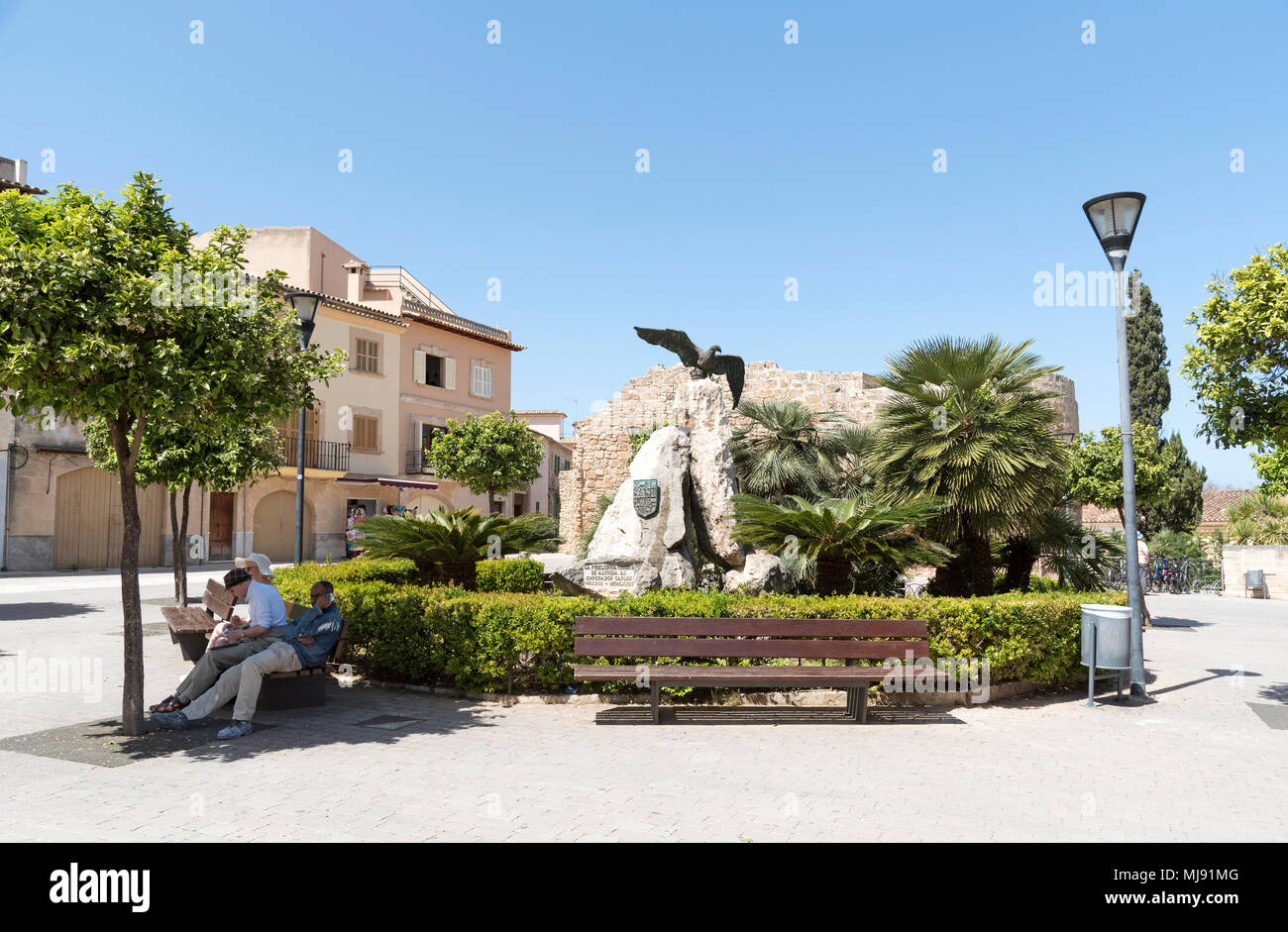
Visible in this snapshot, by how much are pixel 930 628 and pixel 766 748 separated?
7.44 feet

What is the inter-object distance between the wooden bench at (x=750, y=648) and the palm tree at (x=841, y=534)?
1229 mm

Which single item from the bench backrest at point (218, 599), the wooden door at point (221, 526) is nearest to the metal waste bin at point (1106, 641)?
the bench backrest at point (218, 599)

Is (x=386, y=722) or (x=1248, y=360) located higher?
(x=1248, y=360)

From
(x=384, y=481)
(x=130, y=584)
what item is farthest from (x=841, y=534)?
(x=384, y=481)

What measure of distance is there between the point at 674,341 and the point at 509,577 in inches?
170

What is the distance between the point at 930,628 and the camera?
283 inches

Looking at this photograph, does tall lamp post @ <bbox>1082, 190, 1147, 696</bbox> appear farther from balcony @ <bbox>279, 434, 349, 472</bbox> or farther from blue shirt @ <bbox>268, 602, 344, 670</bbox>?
balcony @ <bbox>279, 434, 349, 472</bbox>

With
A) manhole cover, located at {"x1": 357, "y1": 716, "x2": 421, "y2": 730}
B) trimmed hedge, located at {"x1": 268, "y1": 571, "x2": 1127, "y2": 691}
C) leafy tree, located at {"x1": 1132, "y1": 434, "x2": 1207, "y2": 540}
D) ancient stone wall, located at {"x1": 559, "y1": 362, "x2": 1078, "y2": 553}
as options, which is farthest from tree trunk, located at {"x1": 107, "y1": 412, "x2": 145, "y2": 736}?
leafy tree, located at {"x1": 1132, "y1": 434, "x2": 1207, "y2": 540}

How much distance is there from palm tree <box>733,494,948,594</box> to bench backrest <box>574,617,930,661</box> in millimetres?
1198

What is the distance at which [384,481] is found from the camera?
99.3 feet

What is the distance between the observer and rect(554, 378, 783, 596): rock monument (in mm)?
9281

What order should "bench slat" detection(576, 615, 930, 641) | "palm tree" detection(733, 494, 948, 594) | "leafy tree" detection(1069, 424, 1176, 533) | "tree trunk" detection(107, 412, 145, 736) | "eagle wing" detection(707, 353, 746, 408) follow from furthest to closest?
"leafy tree" detection(1069, 424, 1176, 533), "eagle wing" detection(707, 353, 746, 408), "palm tree" detection(733, 494, 948, 594), "bench slat" detection(576, 615, 930, 641), "tree trunk" detection(107, 412, 145, 736)

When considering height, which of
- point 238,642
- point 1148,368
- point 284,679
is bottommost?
point 284,679

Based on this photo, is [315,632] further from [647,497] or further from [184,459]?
[184,459]
